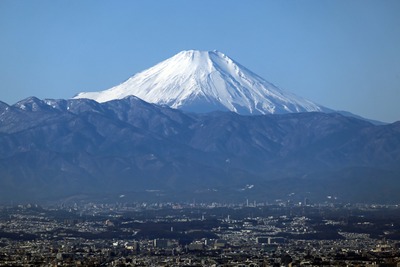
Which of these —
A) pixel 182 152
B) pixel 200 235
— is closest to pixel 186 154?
pixel 182 152

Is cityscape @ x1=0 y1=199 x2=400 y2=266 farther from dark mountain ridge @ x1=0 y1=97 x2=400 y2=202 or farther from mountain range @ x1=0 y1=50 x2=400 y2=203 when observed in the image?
dark mountain ridge @ x1=0 y1=97 x2=400 y2=202

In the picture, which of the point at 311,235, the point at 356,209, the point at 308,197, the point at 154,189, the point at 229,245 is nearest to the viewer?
the point at 229,245

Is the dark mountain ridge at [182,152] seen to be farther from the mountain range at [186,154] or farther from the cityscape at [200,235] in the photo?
the cityscape at [200,235]

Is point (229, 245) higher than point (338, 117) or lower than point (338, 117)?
lower

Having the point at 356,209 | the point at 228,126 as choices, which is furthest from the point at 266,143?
the point at 356,209

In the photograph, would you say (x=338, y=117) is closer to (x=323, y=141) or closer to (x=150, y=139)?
(x=323, y=141)

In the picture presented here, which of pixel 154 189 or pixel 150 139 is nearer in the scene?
pixel 154 189

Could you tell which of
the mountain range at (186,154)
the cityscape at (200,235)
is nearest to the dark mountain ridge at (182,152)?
the mountain range at (186,154)
